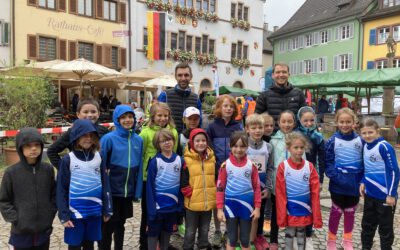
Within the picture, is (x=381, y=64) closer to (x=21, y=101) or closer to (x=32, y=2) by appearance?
(x=32, y=2)

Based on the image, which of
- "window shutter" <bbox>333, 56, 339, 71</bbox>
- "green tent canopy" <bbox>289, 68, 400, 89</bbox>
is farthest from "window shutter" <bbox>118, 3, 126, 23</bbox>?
"window shutter" <bbox>333, 56, 339, 71</bbox>

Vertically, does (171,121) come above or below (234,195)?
above

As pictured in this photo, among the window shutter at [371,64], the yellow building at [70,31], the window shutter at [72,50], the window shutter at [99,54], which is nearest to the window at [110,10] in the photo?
the yellow building at [70,31]

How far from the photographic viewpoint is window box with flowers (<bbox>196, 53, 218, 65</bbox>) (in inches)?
1193

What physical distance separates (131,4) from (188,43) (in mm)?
5291

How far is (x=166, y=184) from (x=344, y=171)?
1.87 m

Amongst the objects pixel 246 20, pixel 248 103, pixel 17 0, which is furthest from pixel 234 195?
pixel 246 20

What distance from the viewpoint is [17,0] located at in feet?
69.6

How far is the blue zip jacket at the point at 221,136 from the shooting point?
4.29 meters

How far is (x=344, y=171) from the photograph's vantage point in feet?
14.0

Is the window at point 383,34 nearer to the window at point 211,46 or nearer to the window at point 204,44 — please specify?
the window at point 211,46

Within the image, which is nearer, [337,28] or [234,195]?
[234,195]

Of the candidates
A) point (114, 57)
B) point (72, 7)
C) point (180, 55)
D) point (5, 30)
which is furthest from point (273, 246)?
point (180, 55)

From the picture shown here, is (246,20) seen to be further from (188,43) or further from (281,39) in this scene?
(281,39)
